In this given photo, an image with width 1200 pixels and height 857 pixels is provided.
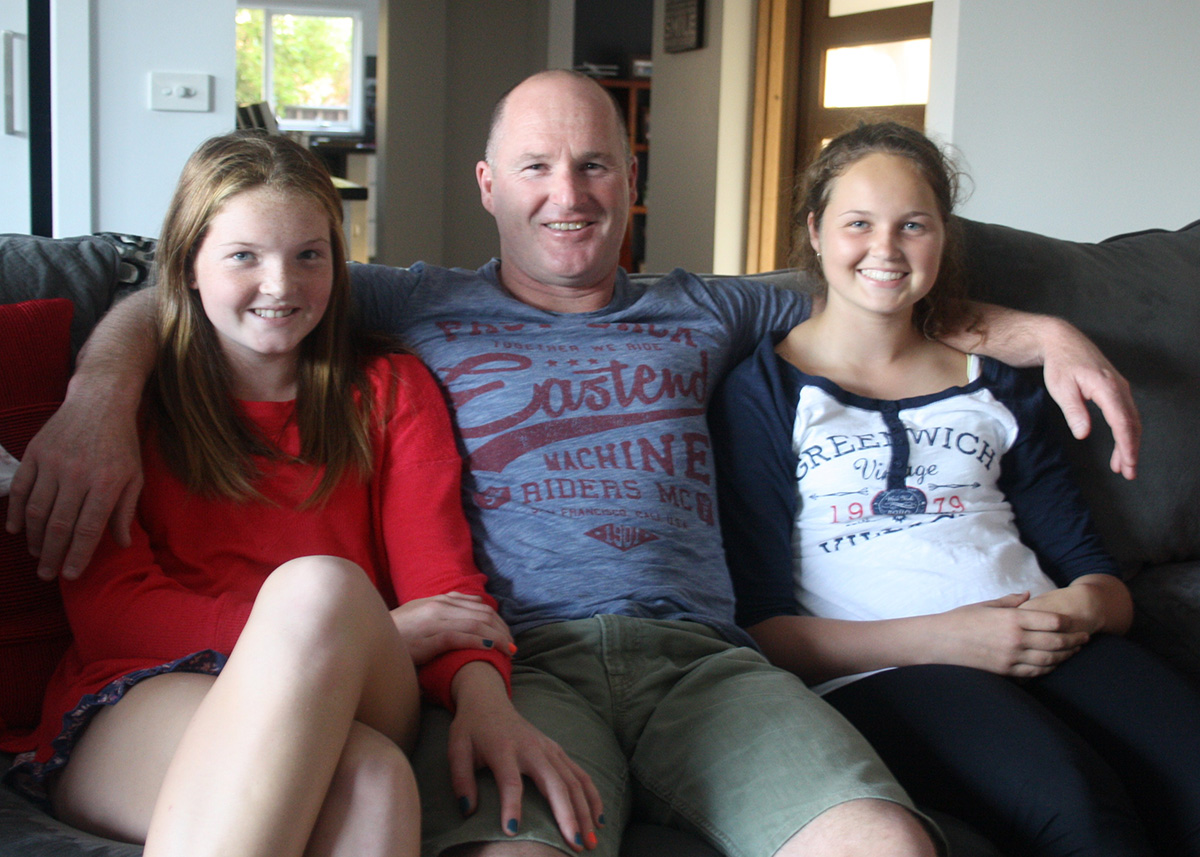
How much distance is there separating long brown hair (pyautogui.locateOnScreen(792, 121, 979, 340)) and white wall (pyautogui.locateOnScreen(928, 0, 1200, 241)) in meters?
1.83

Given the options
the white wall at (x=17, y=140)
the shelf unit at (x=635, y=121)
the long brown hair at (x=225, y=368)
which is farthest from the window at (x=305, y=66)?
the long brown hair at (x=225, y=368)

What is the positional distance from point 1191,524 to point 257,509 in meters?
1.41

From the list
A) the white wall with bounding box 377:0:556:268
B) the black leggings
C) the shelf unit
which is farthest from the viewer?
the white wall with bounding box 377:0:556:268

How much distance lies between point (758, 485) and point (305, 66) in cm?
1095

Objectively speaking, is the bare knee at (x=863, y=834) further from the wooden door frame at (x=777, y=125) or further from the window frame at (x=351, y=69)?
the window frame at (x=351, y=69)

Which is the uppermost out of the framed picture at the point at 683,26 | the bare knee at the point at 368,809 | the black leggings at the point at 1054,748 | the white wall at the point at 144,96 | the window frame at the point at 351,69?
the window frame at the point at 351,69

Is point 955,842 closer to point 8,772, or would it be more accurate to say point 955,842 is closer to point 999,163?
point 8,772

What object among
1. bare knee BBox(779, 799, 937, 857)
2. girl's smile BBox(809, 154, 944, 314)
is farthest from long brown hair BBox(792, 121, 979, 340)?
bare knee BBox(779, 799, 937, 857)

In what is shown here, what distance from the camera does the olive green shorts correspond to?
3.18 ft

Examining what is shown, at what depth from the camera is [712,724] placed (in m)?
Result: 1.09

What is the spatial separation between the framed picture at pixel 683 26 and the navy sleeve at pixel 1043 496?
396 centimetres

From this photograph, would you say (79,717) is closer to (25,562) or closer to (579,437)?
(25,562)

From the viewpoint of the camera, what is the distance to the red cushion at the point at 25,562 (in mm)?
1110

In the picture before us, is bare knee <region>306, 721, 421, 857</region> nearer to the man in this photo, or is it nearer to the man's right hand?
the man
